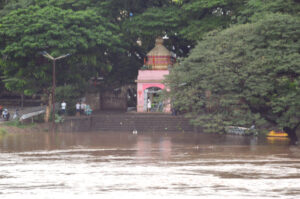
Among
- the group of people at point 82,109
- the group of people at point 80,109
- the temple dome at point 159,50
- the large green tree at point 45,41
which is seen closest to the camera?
the large green tree at point 45,41

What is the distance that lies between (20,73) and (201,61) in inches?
554

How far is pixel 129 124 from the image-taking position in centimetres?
4362

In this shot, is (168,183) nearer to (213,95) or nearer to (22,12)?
(213,95)

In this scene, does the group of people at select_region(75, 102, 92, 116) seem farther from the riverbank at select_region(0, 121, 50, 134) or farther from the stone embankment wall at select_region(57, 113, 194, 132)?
the riverbank at select_region(0, 121, 50, 134)

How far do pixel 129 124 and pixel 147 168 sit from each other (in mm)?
20177

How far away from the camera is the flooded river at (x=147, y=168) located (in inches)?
731

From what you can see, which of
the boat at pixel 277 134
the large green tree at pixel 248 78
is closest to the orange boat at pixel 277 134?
the boat at pixel 277 134

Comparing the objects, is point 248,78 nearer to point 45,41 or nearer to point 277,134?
point 277,134

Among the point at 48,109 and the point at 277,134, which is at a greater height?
the point at 48,109

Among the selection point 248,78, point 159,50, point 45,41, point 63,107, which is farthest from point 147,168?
point 159,50

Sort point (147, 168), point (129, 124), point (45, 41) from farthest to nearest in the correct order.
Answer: point (129, 124) < point (45, 41) < point (147, 168)

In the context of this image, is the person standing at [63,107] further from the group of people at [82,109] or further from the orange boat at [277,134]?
the orange boat at [277,134]

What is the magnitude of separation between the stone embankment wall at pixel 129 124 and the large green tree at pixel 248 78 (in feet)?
27.0

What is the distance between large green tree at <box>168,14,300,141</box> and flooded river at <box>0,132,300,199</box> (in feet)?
5.76
